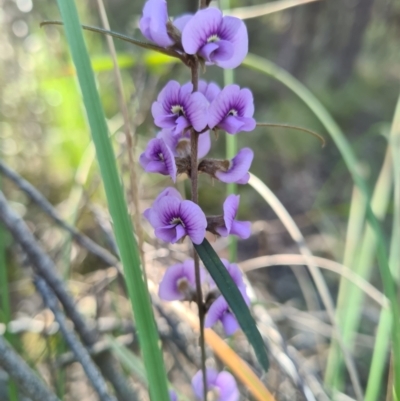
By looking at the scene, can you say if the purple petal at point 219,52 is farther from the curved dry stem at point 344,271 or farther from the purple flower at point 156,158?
the curved dry stem at point 344,271

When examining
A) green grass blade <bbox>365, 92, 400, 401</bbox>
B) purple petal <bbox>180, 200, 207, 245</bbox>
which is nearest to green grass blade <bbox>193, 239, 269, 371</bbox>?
purple petal <bbox>180, 200, 207, 245</bbox>

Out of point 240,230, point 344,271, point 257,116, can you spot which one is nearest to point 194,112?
point 240,230

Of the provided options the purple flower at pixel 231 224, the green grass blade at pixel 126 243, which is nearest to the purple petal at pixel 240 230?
the purple flower at pixel 231 224

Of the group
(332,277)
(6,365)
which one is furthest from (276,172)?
(6,365)

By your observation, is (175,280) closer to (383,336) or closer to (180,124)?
(180,124)

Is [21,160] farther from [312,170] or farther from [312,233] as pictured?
[312,170]

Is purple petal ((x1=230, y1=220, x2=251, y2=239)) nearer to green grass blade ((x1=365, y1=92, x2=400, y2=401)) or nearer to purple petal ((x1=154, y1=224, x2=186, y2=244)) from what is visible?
purple petal ((x1=154, y1=224, x2=186, y2=244))
